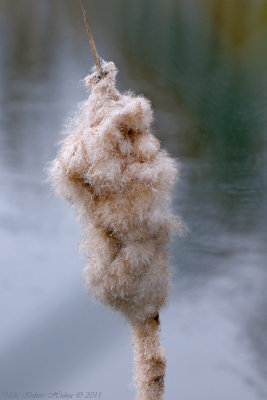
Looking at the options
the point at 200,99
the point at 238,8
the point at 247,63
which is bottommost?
the point at 200,99

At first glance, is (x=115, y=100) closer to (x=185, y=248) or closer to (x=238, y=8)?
(x=185, y=248)

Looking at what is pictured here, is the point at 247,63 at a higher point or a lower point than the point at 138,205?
higher

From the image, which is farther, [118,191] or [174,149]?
[174,149]

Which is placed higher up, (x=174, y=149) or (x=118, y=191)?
(x=174, y=149)

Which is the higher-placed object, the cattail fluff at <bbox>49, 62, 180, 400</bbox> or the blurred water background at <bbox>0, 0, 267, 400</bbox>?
the blurred water background at <bbox>0, 0, 267, 400</bbox>

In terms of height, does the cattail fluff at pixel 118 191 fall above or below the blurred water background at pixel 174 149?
below

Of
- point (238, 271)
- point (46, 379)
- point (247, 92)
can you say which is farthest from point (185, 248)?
point (247, 92)

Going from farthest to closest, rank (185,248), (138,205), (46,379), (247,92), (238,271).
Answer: (247,92), (185,248), (238,271), (46,379), (138,205)

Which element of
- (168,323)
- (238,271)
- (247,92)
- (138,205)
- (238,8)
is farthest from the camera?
(238,8)
